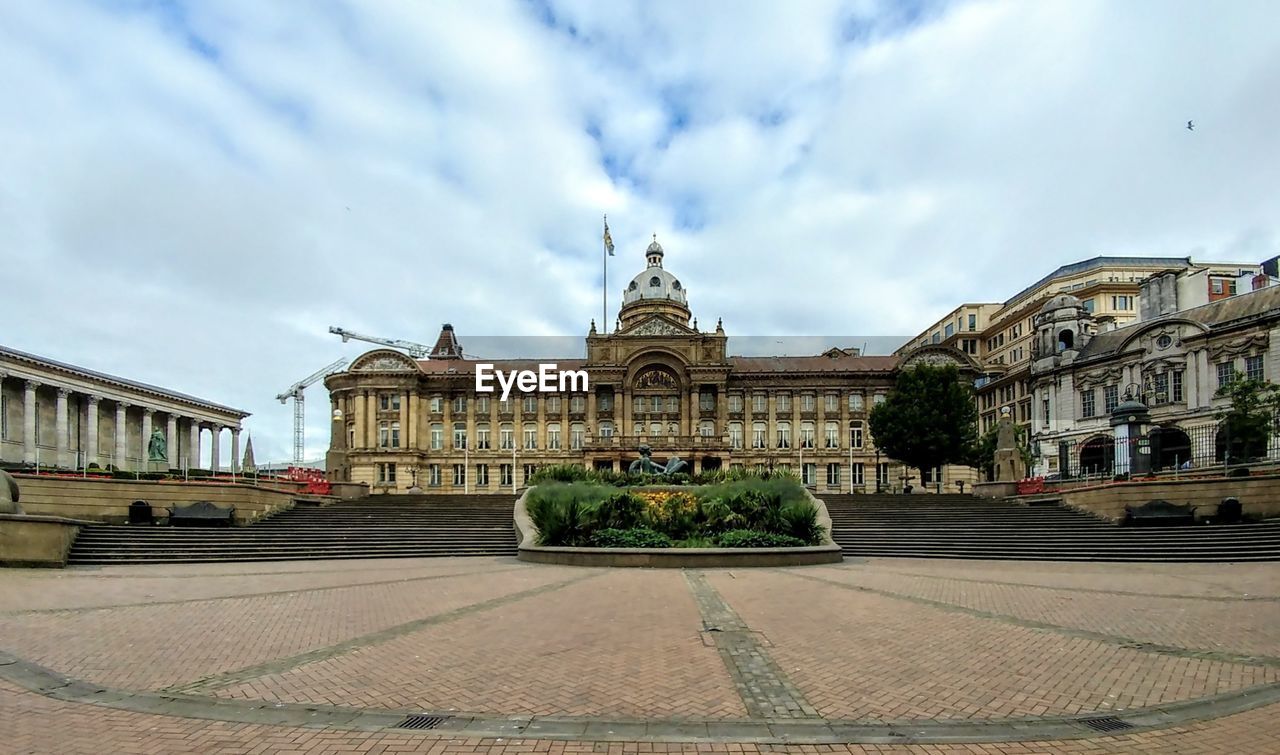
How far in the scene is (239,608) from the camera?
1221cm

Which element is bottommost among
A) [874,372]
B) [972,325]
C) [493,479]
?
[493,479]

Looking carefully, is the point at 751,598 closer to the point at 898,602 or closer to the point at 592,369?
the point at 898,602

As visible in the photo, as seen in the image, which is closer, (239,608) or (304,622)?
(304,622)

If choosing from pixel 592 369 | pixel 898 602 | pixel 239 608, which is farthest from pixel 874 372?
pixel 239 608

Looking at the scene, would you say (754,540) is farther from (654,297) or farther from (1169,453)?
(654,297)

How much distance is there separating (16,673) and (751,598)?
10437 millimetres

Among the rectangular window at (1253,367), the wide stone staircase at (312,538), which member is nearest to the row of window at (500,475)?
the rectangular window at (1253,367)

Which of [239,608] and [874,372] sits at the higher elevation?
[874,372]

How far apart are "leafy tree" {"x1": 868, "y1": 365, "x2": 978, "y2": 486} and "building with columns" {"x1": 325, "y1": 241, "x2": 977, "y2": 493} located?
45.2ft

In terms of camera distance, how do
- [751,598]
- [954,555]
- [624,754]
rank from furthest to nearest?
[954,555] < [751,598] < [624,754]

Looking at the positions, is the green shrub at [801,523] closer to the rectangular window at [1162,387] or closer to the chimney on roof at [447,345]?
the rectangular window at [1162,387]

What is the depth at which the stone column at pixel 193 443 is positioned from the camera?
76.7 m

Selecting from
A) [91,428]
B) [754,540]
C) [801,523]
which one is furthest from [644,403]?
[754,540]

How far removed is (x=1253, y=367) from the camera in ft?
137
